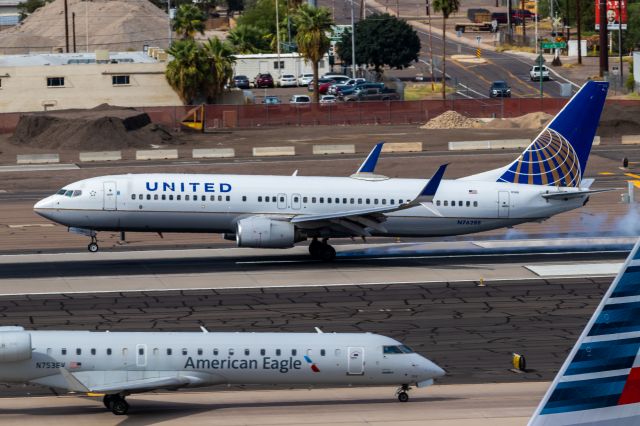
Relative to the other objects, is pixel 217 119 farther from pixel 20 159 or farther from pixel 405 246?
pixel 405 246

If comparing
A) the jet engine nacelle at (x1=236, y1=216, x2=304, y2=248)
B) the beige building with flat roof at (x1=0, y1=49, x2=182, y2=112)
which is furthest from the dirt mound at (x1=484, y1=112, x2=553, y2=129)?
the jet engine nacelle at (x1=236, y1=216, x2=304, y2=248)

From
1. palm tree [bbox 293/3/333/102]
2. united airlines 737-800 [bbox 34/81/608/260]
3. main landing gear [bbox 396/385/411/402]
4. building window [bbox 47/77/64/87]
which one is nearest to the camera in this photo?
main landing gear [bbox 396/385/411/402]

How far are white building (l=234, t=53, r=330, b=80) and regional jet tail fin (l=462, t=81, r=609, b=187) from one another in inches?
4238

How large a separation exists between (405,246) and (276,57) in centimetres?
10454

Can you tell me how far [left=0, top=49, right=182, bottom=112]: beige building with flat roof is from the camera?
393 ft

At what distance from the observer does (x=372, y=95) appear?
134 m

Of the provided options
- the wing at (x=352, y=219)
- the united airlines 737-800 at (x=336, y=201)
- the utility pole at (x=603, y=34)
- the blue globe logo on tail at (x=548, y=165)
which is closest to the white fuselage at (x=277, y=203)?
the united airlines 737-800 at (x=336, y=201)

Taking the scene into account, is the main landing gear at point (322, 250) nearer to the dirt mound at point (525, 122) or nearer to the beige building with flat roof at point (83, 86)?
the dirt mound at point (525, 122)

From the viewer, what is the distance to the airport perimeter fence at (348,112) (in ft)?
380

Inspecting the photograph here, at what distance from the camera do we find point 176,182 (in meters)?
50.4

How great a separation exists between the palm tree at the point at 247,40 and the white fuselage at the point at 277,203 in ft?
427

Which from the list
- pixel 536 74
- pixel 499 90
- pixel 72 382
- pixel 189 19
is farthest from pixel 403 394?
pixel 189 19

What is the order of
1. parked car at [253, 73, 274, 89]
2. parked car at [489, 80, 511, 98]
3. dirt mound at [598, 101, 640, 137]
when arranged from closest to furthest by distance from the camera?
dirt mound at [598, 101, 640, 137] < parked car at [489, 80, 511, 98] < parked car at [253, 73, 274, 89]

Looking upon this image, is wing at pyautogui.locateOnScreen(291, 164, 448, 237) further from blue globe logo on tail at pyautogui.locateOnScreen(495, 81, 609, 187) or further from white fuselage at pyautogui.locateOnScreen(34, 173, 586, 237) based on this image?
blue globe logo on tail at pyautogui.locateOnScreen(495, 81, 609, 187)
